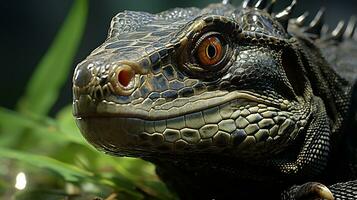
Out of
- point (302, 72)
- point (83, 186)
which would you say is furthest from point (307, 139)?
point (83, 186)

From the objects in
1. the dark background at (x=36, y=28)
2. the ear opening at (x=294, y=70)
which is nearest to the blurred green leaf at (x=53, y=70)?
the ear opening at (x=294, y=70)

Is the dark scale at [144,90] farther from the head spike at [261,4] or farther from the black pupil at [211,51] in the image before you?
the head spike at [261,4]

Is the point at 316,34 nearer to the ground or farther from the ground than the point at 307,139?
farther from the ground

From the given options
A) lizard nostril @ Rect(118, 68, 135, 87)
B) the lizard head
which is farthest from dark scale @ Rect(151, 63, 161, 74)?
lizard nostril @ Rect(118, 68, 135, 87)

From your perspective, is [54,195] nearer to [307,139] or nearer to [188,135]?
[188,135]

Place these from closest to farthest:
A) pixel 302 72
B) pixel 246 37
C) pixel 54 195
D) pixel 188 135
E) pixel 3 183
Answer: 1. pixel 188 135
2. pixel 246 37
3. pixel 302 72
4. pixel 54 195
5. pixel 3 183

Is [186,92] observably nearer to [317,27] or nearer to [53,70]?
[317,27]

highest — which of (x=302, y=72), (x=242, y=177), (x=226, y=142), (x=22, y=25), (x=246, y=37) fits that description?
(x=22, y=25)
